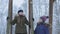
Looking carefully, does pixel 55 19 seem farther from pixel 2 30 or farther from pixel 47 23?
pixel 47 23

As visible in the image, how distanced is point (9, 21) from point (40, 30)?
2.49ft

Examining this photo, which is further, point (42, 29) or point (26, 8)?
point (26, 8)

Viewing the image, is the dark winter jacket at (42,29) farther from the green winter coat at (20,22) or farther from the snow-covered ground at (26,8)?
the snow-covered ground at (26,8)

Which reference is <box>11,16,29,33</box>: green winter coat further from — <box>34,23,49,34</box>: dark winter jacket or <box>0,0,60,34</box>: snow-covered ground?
<box>0,0,60,34</box>: snow-covered ground

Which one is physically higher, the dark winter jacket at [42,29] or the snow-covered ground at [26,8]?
the snow-covered ground at [26,8]

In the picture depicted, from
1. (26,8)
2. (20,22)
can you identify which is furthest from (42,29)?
(26,8)

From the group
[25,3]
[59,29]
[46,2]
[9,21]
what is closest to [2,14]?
[25,3]

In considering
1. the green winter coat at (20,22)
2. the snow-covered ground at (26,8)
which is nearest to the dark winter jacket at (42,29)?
the green winter coat at (20,22)

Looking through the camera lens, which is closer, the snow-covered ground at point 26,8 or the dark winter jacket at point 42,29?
the dark winter jacket at point 42,29

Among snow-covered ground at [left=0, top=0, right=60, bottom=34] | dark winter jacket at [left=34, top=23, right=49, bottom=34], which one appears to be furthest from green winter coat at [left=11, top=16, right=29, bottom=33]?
snow-covered ground at [left=0, top=0, right=60, bottom=34]

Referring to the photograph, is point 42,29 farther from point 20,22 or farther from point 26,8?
point 26,8

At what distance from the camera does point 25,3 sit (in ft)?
25.0

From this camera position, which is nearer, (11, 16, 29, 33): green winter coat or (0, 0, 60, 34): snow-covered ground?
(11, 16, 29, 33): green winter coat

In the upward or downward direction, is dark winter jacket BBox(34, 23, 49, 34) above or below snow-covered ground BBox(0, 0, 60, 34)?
below
